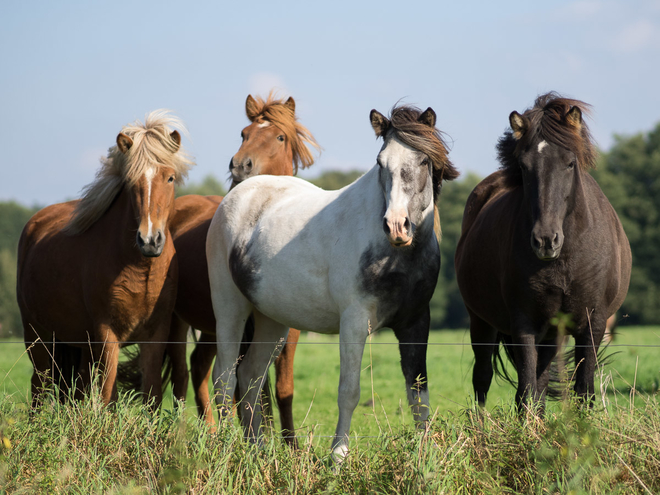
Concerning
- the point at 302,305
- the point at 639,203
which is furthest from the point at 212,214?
the point at 639,203

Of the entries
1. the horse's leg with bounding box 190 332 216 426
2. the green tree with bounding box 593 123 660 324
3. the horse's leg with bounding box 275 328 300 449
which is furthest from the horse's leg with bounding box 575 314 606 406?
the green tree with bounding box 593 123 660 324

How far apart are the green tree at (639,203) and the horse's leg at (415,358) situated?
3571 centimetres

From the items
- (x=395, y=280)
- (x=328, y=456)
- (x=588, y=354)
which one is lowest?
(x=328, y=456)

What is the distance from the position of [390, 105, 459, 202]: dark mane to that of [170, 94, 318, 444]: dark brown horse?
7.38ft

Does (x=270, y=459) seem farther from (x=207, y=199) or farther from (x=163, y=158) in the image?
(x=207, y=199)

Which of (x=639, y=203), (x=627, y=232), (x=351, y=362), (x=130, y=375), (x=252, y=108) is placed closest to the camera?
(x=351, y=362)

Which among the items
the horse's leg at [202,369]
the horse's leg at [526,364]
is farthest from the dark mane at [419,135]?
the horse's leg at [202,369]

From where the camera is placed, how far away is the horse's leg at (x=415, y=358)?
4324 mm

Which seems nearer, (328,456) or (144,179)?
(328,456)

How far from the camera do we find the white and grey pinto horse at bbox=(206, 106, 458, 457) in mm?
4141

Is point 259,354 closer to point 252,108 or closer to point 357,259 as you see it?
point 357,259

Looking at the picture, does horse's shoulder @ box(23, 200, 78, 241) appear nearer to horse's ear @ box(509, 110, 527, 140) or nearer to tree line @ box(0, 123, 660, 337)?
horse's ear @ box(509, 110, 527, 140)

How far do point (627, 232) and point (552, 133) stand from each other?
1553 inches

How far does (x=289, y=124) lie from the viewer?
6.67m
